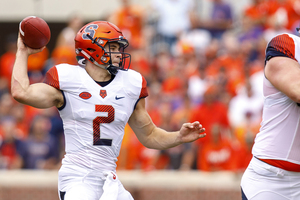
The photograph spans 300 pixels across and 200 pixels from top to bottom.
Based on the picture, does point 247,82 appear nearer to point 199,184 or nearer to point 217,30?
point 199,184

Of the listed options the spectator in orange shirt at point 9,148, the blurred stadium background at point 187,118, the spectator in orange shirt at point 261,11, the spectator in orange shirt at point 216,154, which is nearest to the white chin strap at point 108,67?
the blurred stadium background at point 187,118

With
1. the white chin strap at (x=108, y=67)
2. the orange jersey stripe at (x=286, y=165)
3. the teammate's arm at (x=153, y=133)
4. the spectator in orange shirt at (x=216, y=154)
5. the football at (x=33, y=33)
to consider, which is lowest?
the spectator in orange shirt at (x=216, y=154)

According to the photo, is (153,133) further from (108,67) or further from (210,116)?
(210,116)

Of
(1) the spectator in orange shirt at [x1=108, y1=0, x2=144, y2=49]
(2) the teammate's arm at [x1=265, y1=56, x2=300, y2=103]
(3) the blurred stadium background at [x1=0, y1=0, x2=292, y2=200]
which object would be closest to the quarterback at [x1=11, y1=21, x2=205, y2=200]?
(2) the teammate's arm at [x1=265, y1=56, x2=300, y2=103]

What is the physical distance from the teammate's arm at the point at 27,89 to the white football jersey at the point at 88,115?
72mm

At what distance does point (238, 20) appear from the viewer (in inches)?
498

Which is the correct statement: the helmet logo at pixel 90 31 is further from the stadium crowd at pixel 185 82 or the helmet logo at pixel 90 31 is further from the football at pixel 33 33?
the stadium crowd at pixel 185 82

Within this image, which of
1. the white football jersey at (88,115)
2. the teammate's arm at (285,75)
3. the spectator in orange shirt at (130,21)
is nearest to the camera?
the teammate's arm at (285,75)

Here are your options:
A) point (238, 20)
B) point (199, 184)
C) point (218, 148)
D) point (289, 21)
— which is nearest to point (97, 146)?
point (199, 184)

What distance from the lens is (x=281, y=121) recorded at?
3.56 m

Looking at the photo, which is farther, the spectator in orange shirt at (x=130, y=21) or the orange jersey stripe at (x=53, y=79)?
the spectator in orange shirt at (x=130, y=21)

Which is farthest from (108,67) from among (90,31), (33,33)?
(33,33)

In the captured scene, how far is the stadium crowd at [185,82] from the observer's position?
28.0 feet

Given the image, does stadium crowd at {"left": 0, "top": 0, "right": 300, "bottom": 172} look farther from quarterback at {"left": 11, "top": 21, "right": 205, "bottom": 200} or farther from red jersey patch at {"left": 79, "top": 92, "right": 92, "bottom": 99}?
red jersey patch at {"left": 79, "top": 92, "right": 92, "bottom": 99}
